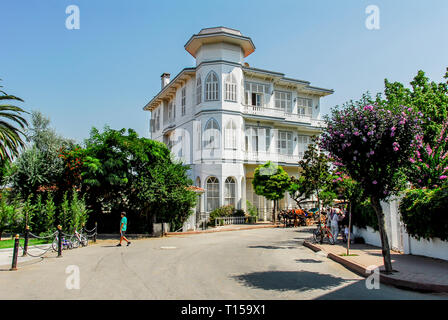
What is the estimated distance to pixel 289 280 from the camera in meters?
8.05

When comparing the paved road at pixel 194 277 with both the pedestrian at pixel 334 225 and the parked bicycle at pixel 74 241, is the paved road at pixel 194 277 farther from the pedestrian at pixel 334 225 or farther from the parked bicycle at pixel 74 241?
the pedestrian at pixel 334 225

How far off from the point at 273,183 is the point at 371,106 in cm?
1649

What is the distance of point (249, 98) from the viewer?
2952 centimetres

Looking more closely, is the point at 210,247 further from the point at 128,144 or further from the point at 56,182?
the point at 56,182

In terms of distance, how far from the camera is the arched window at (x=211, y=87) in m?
27.2

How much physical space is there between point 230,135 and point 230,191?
4.62 meters

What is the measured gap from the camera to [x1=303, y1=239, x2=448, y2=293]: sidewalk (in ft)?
24.0

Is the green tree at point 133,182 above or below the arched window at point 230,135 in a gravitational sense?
below

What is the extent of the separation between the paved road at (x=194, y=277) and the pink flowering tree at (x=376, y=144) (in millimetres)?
2092

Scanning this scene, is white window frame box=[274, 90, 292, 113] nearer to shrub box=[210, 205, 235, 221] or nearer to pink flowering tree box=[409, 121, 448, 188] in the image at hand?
shrub box=[210, 205, 235, 221]

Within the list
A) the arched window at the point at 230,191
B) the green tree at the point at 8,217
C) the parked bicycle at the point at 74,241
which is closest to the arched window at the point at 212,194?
the arched window at the point at 230,191

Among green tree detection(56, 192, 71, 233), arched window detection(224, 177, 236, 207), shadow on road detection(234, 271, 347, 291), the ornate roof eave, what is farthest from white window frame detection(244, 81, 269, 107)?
shadow on road detection(234, 271, 347, 291)

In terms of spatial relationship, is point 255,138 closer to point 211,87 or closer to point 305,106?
point 211,87
